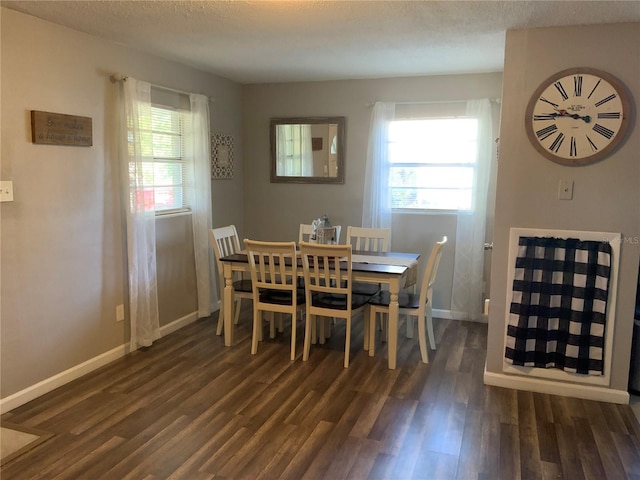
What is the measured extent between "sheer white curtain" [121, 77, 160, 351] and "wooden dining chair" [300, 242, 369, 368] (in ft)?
4.08

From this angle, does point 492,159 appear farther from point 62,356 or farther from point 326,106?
point 62,356

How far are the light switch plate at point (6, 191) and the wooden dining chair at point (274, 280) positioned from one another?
1.50 metres

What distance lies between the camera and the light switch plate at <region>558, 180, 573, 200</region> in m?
3.10

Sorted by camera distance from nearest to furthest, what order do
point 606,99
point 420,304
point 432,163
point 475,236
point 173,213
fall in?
point 606,99, point 420,304, point 173,213, point 475,236, point 432,163

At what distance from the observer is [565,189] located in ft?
10.2

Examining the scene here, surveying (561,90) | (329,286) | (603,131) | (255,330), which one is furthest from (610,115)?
(255,330)

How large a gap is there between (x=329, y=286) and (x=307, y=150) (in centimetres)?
204

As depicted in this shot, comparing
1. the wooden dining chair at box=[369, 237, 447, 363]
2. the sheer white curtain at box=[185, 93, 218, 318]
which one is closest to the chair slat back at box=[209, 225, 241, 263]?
the sheer white curtain at box=[185, 93, 218, 318]

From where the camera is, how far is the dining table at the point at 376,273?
361cm

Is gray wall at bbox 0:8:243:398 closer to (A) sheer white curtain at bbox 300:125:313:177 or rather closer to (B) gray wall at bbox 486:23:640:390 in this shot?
(A) sheer white curtain at bbox 300:125:313:177

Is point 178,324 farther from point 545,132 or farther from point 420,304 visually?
point 545,132

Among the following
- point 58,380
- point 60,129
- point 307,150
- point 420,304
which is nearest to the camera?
point 60,129

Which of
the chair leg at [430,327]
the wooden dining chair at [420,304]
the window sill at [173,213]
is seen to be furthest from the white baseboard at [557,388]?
the window sill at [173,213]

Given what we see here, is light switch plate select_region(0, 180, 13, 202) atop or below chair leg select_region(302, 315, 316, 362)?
atop
